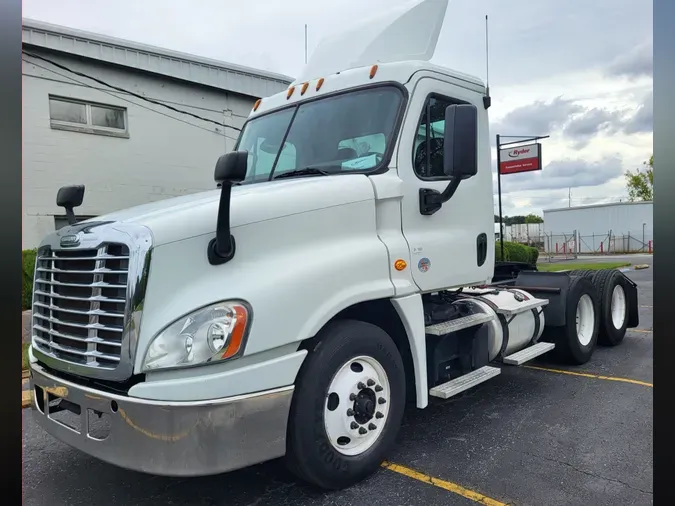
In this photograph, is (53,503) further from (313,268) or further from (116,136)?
(116,136)

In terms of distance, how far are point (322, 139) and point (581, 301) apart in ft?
14.0

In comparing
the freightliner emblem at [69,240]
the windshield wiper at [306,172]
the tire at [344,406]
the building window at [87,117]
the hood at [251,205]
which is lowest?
the tire at [344,406]

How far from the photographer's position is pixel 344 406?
3275 mm

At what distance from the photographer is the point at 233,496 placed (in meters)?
3.37

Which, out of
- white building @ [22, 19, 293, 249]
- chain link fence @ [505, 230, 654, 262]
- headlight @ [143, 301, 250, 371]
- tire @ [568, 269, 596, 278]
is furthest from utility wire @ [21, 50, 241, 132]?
chain link fence @ [505, 230, 654, 262]

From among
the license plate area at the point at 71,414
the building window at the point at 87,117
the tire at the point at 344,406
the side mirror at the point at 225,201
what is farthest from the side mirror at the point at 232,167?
the building window at the point at 87,117

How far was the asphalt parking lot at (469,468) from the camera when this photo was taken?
3.31 m

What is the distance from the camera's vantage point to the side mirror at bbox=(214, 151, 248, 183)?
2.71 meters

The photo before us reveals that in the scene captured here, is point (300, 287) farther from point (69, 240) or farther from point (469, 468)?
point (469, 468)

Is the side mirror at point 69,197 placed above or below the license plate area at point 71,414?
above

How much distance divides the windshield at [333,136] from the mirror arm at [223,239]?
1.16 metres

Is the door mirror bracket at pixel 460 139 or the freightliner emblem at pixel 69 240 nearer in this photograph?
the freightliner emblem at pixel 69 240

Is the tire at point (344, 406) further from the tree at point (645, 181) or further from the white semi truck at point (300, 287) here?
the tree at point (645, 181)

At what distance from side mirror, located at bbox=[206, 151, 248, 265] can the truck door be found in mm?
1436
